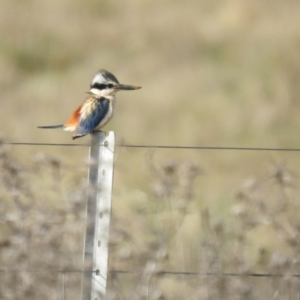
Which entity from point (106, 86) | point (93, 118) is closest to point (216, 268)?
point (93, 118)

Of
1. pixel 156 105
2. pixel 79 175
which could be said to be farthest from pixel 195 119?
pixel 79 175

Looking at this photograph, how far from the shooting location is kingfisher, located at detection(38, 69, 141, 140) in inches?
272

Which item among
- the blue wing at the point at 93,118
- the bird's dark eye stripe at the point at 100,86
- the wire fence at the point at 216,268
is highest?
the bird's dark eye stripe at the point at 100,86

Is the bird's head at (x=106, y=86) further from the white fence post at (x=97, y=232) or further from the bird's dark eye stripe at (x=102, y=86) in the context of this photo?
the white fence post at (x=97, y=232)

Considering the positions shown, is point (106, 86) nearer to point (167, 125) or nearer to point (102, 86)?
point (102, 86)

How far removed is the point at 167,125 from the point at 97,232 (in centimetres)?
1133

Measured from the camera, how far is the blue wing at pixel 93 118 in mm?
6883

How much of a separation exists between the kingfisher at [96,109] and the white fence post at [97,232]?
115cm

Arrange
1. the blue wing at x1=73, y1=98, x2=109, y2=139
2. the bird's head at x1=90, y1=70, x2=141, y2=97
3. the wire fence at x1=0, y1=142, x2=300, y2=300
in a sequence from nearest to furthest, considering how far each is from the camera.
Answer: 1. the wire fence at x1=0, y1=142, x2=300, y2=300
2. the blue wing at x1=73, y1=98, x2=109, y2=139
3. the bird's head at x1=90, y1=70, x2=141, y2=97

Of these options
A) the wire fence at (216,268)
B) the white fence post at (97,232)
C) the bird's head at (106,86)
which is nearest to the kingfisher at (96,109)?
the bird's head at (106,86)

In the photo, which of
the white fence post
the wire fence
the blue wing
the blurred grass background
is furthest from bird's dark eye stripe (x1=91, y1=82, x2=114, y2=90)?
the wire fence

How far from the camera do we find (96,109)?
702cm

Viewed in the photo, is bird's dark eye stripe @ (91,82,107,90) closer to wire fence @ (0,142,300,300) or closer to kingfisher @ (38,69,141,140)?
kingfisher @ (38,69,141,140)

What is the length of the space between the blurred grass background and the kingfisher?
26 centimetres
